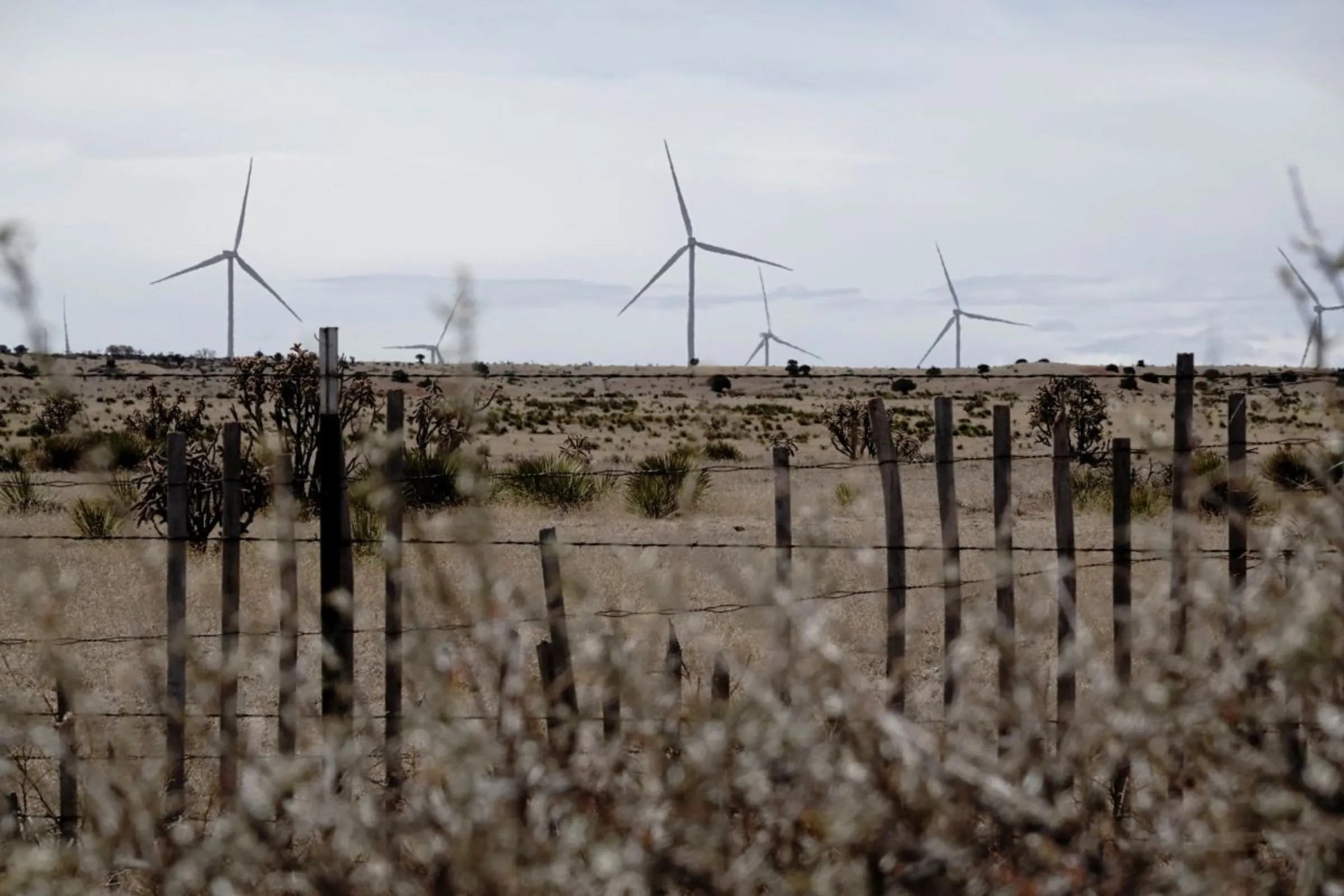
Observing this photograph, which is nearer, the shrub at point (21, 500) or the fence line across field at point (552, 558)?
the fence line across field at point (552, 558)

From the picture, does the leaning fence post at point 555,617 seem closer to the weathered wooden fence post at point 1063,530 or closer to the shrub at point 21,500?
the weathered wooden fence post at point 1063,530

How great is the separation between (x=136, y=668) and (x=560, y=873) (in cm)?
894

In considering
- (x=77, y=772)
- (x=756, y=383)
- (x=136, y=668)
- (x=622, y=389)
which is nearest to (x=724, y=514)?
(x=136, y=668)

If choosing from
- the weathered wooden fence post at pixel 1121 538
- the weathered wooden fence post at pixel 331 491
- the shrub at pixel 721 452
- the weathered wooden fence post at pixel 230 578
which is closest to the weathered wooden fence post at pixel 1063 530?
the weathered wooden fence post at pixel 1121 538

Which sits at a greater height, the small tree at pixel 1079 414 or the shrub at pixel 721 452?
the small tree at pixel 1079 414

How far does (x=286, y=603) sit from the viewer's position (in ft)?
11.8

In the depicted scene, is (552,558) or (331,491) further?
(331,491)

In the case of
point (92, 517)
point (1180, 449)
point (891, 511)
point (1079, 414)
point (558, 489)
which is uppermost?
point (1079, 414)

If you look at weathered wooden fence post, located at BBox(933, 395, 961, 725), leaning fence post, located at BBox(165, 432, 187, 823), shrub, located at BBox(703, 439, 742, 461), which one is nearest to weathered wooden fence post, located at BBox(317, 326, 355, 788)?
leaning fence post, located at BBox(165, 432, 187, 823)

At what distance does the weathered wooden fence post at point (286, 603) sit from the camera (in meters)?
4.03

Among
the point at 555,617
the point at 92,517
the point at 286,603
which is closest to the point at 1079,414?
the point at 92,517

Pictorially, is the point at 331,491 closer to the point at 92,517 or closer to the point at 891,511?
the point at 891,511

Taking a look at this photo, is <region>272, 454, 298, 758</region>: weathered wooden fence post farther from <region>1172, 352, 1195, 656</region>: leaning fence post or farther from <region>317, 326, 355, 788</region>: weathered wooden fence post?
<region>1172, 352, 1195, 656</region>: leaning fence post

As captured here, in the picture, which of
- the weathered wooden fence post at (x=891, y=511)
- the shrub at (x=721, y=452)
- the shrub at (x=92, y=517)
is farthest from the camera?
the shrub at (x=721, y=452)
